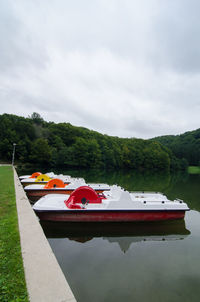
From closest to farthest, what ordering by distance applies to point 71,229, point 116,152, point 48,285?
point 48,285 < point 71,229 < point 116,152

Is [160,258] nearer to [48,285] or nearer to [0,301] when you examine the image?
[48,285]

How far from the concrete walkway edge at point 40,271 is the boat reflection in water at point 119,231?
280 cm

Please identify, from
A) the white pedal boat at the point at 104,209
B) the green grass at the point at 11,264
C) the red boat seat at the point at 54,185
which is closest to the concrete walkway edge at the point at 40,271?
the green grass at the point at 11,264

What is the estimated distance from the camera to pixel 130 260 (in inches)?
231

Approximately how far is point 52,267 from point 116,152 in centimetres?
7877

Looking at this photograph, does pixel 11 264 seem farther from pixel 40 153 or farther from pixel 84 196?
pixel 40 153

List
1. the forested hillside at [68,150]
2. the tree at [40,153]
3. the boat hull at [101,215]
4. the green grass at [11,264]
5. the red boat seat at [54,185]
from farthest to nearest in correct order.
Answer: the forested hillside at [68,150], the tree at [40,153], the red boat seat at [54,185], the boat hull at [101,215], the green grass at [11,264]

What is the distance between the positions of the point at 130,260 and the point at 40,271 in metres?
3.43

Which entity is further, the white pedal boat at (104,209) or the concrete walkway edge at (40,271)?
the white pedal boat at (104,209)

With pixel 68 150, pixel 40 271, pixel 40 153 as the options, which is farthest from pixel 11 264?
pixel 68 150

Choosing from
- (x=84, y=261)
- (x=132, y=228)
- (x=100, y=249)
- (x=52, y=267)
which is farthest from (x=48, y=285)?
(x=132, y=228)

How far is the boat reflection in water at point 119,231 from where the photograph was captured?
7555 millimetres

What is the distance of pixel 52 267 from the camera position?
11.9ft

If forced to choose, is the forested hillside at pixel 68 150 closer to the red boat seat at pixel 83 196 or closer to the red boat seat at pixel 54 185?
the red boat seat at pixel 54 185
